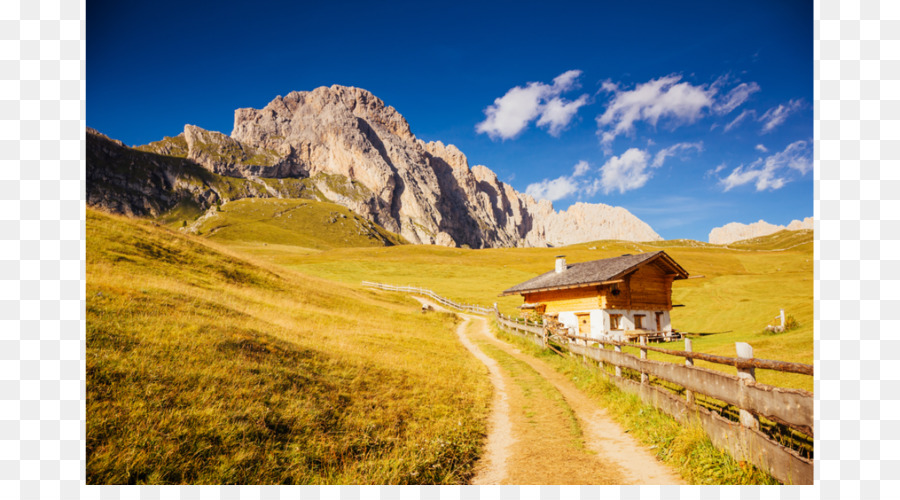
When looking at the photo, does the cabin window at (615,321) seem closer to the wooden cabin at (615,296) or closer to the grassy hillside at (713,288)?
the wooden cabin at (615,296)

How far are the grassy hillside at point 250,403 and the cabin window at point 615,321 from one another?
17583 mm

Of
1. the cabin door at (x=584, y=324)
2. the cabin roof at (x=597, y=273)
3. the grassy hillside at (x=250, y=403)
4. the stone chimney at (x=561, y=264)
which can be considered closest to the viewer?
the grassy hillside at (x=250, y=403)

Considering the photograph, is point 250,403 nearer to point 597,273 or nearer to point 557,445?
point 557,445

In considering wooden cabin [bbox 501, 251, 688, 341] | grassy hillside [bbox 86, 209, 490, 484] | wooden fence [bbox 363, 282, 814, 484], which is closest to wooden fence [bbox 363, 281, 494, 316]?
wooden cabin [bbox 501, 251, 688, 341]

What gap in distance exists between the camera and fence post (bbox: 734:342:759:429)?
468 centimetres

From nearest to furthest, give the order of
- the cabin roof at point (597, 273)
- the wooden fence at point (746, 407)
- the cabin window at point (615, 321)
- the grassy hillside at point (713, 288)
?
the wooden fence at point (746, 407) < the grassy hillside at point (713, 288) < the cabin roof at point (597, 273) < the cabin window at point (615, 321)

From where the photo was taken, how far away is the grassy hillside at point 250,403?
4.50 meters

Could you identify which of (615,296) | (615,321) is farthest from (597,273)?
(615,321)

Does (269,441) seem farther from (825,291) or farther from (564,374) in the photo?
(564,374)

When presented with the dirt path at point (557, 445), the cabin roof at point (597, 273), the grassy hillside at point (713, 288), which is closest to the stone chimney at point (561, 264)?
the cabin roof at point (597, 273)

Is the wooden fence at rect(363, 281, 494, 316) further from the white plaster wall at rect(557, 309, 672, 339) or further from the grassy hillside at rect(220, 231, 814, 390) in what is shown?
the white plaster wall at rect(557, 309, 672, 339)

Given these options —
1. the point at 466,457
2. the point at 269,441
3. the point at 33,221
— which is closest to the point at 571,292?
the point at 466,457

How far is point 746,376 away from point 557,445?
320 cm

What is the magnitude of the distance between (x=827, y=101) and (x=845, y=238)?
1.75 metres
